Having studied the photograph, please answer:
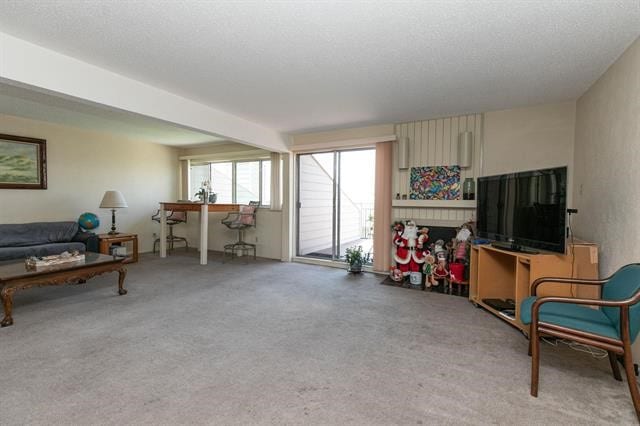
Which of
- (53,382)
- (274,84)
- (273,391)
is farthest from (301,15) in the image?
Answer: (53,382)

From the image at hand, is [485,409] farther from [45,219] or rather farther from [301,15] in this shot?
[45,219]

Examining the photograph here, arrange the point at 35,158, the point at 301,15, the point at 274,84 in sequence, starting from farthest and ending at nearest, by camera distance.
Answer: the point at 35,158
the point at 274,84
the point at 301,15

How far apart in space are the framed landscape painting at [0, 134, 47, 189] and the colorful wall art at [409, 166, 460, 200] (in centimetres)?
564

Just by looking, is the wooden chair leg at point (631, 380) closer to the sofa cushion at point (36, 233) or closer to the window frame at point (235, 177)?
the window frame at point (235, 177)

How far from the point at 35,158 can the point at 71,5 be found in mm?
3977

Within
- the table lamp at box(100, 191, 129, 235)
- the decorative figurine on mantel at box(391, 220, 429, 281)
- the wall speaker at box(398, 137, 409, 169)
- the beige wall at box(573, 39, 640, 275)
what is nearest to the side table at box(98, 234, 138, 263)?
the table lamp at box(100, 191, 129, 235)

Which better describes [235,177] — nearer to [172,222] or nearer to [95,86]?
[172,222]

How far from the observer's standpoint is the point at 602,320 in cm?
185

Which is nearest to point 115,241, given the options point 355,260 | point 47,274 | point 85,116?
point 85,116

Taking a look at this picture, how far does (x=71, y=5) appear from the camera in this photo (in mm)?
1796

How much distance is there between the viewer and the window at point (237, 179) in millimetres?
5883

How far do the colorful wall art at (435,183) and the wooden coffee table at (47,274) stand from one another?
3.90 meters

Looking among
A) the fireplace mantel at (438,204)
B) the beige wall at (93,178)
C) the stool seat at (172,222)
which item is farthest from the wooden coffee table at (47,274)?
the fireplace mantel at (438,204)

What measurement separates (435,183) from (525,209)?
59.1 inches
